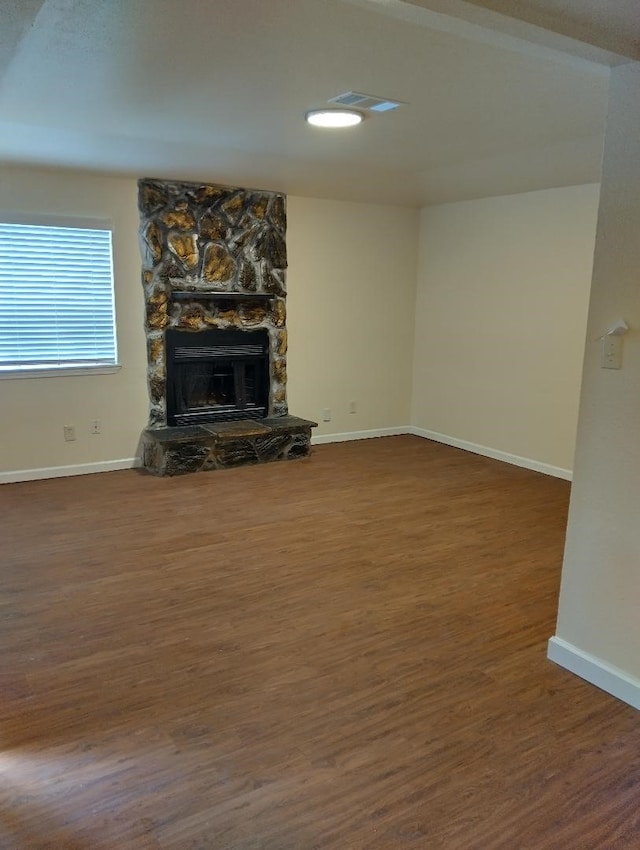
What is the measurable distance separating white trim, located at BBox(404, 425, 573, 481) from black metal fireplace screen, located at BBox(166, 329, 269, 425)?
1.81 m

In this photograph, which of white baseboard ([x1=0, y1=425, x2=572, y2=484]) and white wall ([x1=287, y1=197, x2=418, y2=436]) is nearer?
white baseboard ([x1=0, y1=425, x2=572, y2=484])

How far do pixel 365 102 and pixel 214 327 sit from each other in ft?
9.58

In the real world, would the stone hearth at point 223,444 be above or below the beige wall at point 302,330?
below

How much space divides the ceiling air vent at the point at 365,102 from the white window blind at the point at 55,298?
275 cm

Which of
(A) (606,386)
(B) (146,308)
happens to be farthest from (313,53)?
(B) (146,308)

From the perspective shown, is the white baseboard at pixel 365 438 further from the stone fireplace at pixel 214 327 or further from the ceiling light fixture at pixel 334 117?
the ceiling light fixture at pixel 334 117

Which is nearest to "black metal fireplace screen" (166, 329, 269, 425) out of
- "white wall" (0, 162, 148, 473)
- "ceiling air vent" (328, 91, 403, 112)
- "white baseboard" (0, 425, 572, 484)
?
"white wall" (0, 162, 148, 473)

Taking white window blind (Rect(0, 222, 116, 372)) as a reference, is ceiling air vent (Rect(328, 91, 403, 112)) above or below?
above

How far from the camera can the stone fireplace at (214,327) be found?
5094mm

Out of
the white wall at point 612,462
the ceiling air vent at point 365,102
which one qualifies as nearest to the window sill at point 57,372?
the ceiling air vent at point 365,102

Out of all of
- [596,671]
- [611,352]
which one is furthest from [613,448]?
[596,671]

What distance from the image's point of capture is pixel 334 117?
9.96 ft

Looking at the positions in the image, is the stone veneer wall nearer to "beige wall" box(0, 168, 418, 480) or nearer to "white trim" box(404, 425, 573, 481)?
"beige wall" box(0, 168, 418, 480)

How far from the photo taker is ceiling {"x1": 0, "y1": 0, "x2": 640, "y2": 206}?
1904 millimetres
